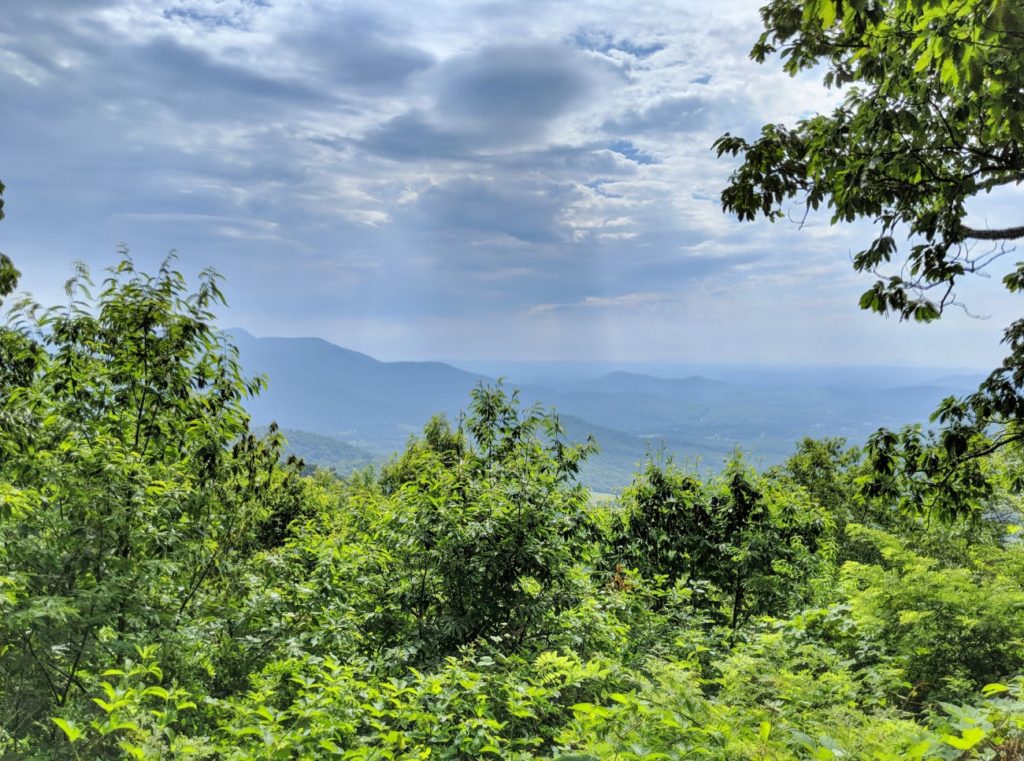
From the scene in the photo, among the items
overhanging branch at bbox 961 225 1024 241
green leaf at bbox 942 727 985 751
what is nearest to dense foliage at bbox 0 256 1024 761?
green leaf at bbox 942 727 985 751

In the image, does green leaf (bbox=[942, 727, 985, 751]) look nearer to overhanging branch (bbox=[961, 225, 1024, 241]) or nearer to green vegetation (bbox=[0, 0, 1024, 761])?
green vegetation (bbox=[0, 0, 1024, 761])

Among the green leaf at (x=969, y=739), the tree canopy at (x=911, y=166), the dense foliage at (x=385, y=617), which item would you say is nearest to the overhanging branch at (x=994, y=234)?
the tree canopy at (x=911, y=166)

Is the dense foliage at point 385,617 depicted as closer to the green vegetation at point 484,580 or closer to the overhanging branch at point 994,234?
the green vegetation at point 484,580

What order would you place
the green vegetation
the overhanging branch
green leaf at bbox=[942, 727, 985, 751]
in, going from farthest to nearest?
1. the overhanging branch
2. the green vegetation
3. green leaf at bbox=[942, 727, 985, 751]

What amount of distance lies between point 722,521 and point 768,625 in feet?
7.25

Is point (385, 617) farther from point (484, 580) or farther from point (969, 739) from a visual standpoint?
point (969, 739)

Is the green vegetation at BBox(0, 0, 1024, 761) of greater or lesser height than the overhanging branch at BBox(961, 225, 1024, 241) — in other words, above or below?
below

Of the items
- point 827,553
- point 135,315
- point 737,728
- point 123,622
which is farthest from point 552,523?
point 827,553

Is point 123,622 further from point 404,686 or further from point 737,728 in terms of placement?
point 737,728

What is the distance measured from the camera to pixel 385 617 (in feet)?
22.5

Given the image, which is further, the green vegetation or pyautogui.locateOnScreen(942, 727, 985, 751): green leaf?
the green vegetation

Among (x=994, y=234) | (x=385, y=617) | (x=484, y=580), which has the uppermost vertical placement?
(x=994, y=234)

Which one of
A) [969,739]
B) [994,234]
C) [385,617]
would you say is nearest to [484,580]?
[385,617]

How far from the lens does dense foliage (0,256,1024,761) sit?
3.68 m
